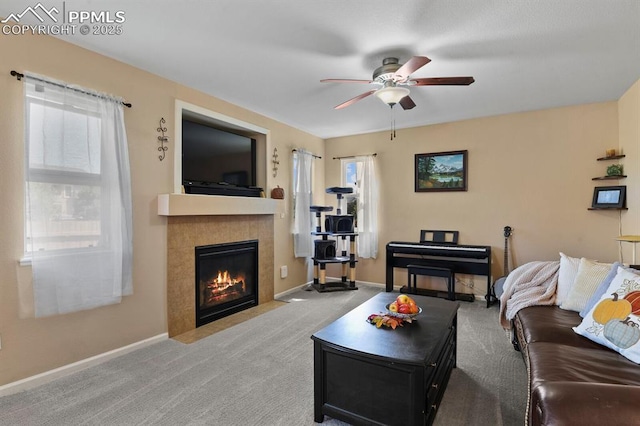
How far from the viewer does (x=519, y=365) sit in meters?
2.48

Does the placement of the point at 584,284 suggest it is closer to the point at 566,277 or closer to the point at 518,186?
the point at 566,277

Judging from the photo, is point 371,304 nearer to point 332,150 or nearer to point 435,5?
point 435,5

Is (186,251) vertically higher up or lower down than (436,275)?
higher up

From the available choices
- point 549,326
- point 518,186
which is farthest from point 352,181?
point 549,326

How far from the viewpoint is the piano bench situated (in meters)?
4.25

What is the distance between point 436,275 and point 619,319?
2.59 meters

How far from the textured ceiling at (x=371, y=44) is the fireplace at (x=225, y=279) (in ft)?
5.89

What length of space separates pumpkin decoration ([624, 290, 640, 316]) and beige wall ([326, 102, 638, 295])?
2515mm

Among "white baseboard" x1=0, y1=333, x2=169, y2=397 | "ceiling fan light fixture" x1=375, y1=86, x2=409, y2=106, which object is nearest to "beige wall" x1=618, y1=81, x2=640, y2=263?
"ceiling fan light fixture" x1=375, y1=86, x2=409, y2=106

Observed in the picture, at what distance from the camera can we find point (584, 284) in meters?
2.25

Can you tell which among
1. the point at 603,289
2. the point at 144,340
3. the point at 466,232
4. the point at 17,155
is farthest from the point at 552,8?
the point at 144,340

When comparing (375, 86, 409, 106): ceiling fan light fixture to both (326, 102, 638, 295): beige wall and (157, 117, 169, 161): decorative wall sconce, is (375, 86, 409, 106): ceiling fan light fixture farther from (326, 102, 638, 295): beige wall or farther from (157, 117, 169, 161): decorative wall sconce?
(326, 102, 638, 295): beige wall

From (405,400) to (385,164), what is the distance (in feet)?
13.2

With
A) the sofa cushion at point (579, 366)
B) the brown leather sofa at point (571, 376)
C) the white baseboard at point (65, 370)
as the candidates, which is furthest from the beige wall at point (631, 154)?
the white baseboard at point (65, 370)
